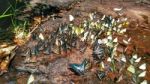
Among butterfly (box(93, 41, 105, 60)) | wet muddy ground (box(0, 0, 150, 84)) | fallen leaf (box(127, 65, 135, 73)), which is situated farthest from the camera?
butterfly (box(93, 41, 105, 60))

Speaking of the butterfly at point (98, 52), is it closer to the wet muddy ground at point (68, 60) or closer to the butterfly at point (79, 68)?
the wet muddy ground at point (68, 60)

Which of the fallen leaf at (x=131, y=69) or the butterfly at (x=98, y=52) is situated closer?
the fallen leaf at (x=131, y=69)

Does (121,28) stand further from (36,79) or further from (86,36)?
(36,79)

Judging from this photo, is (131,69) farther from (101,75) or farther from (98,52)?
(98,52)

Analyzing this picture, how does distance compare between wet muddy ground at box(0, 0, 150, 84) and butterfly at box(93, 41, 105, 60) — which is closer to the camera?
wet muddy ground at box(0, 0, 150, 84)

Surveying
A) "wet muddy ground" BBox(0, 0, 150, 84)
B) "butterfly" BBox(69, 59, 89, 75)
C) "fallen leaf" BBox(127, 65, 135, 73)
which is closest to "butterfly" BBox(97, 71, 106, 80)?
"wet muddy ground" BBox(0, 0, 150, 84)

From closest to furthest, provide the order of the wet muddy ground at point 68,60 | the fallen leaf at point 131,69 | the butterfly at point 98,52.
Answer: the wet muddy ground at point 68,60 < the fallen leaf at point 131,69 < the butterfly at point 98,52

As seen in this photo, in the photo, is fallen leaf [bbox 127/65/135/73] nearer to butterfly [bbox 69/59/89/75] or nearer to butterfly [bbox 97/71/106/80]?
butterfly [bbox 97/71/106/80]

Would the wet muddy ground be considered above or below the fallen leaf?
above

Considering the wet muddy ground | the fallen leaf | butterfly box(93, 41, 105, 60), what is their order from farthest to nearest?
1. butterfly box(93, 41, 105, 60)
2. the fallen leaf
3. the wet muddy ground

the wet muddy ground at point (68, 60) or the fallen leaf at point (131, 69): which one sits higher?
the wet muddy ground at point (68, 60)

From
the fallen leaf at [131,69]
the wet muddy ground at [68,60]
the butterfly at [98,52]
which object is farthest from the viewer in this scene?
the butterfly at [98,52]

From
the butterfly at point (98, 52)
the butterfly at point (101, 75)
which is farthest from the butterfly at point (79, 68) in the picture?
the butterfly at point (98, 52)
